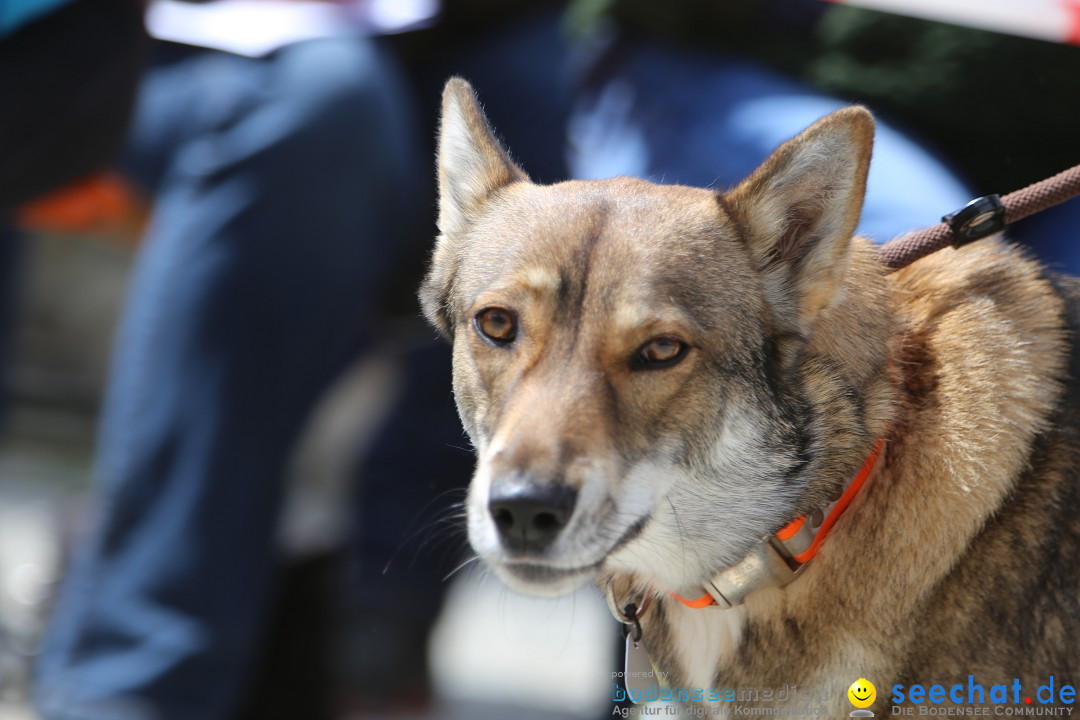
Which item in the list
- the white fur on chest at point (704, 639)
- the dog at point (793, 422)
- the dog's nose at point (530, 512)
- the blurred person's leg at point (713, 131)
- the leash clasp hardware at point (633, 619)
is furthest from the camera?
the blurred person's leg at point (713, 131)

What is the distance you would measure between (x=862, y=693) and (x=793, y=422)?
52cm

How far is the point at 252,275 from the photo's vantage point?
12.7 feet

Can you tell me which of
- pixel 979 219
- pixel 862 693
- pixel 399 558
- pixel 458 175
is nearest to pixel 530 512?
pixel 862 693

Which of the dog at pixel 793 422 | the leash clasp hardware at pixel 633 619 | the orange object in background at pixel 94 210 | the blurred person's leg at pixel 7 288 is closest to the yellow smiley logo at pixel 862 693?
the dog at pixel 793 422

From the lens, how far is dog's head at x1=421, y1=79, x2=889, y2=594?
88.7 inches

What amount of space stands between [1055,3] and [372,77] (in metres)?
2.11

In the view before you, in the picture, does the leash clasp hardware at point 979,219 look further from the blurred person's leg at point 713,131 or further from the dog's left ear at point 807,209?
the blurred person's leg at point 713,131

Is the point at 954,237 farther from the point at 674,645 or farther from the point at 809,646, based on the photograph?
the point at 674,645

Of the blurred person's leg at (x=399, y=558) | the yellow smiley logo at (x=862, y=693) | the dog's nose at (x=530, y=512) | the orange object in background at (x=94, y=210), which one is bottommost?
the blurred person's leg at (x=399, y=558)

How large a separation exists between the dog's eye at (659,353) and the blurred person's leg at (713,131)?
33.7 inches

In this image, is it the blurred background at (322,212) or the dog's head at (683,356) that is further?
the blurred background at (322,212)

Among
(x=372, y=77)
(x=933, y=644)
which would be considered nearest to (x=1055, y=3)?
(x=933, y=644)

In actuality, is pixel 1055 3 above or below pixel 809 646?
above

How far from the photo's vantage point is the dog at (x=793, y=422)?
2.25 metres
